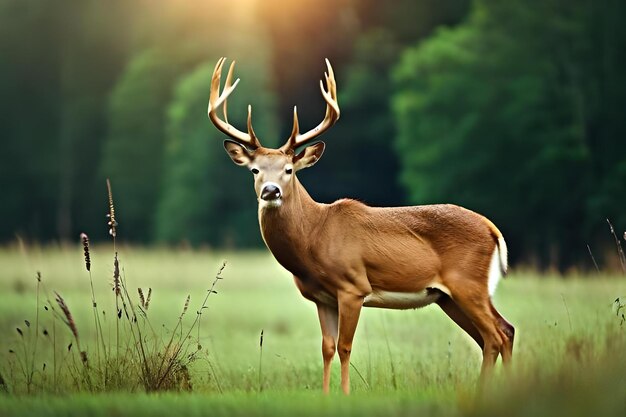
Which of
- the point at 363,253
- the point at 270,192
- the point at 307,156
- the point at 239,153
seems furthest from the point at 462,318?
the point at 239,153

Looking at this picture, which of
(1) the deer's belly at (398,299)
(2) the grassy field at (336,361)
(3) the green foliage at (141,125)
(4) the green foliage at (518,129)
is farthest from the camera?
(3) the green foliage at (141,125)

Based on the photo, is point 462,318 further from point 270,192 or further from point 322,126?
point 270,192

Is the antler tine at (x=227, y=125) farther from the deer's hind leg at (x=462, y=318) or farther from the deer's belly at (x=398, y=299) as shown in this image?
the deer's hind leg at (x=462, y=318)

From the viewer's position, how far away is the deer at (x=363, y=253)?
30.3ft

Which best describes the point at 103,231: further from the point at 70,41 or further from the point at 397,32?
the point at 397,32

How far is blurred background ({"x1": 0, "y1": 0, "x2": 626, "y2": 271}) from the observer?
3091cm

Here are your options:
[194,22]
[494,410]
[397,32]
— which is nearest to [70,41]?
[194,22]

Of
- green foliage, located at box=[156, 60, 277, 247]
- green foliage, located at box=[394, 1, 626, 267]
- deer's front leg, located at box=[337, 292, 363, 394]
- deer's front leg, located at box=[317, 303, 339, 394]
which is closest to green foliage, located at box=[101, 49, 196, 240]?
green foliage, located at box=[156, 60, 277, 247]

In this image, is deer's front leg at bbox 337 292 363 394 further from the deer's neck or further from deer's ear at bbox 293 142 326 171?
deer's ear at bbox 293 142 326 171

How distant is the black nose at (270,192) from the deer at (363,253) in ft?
0.04

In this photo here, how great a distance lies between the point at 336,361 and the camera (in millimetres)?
12086

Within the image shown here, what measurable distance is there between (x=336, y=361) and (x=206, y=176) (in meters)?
34.5

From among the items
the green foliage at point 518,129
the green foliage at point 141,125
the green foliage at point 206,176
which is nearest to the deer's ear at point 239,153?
the green foliage at point 518,129

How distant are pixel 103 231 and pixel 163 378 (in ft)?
155
